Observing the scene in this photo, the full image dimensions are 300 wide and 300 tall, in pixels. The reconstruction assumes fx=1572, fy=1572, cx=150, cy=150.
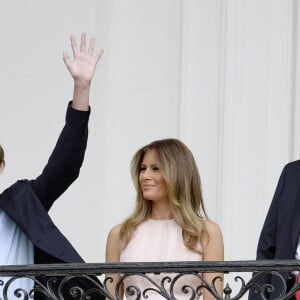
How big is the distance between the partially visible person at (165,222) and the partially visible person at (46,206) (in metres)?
0.55

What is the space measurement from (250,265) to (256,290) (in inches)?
22.2

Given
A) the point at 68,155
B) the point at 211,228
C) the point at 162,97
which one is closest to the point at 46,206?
the point at 68,155

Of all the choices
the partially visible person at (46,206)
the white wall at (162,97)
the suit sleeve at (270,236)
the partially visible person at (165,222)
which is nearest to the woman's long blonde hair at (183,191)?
the partially visible person at (165,222)

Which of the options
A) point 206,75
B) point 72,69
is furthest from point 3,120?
point 72,69

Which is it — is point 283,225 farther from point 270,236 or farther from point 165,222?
point 165,222

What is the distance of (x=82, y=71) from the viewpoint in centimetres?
718

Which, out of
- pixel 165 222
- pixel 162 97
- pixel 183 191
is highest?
pixel 162 97

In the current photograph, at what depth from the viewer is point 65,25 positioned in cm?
992

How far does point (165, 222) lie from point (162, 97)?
2.22 m

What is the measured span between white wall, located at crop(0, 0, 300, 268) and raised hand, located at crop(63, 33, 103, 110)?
2.27m

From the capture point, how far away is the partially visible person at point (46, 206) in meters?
6.94

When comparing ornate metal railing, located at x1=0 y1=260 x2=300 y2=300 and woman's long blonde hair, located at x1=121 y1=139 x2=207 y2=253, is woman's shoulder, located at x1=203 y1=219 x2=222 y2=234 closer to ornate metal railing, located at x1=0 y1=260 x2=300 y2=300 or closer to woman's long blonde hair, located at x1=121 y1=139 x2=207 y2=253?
woman's long blonde hair, located at x1=121 y1=139 x2=207 y2=253

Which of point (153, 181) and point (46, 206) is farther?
point (153, 181)

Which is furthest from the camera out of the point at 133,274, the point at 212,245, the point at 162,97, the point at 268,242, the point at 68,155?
the point at 162,97
